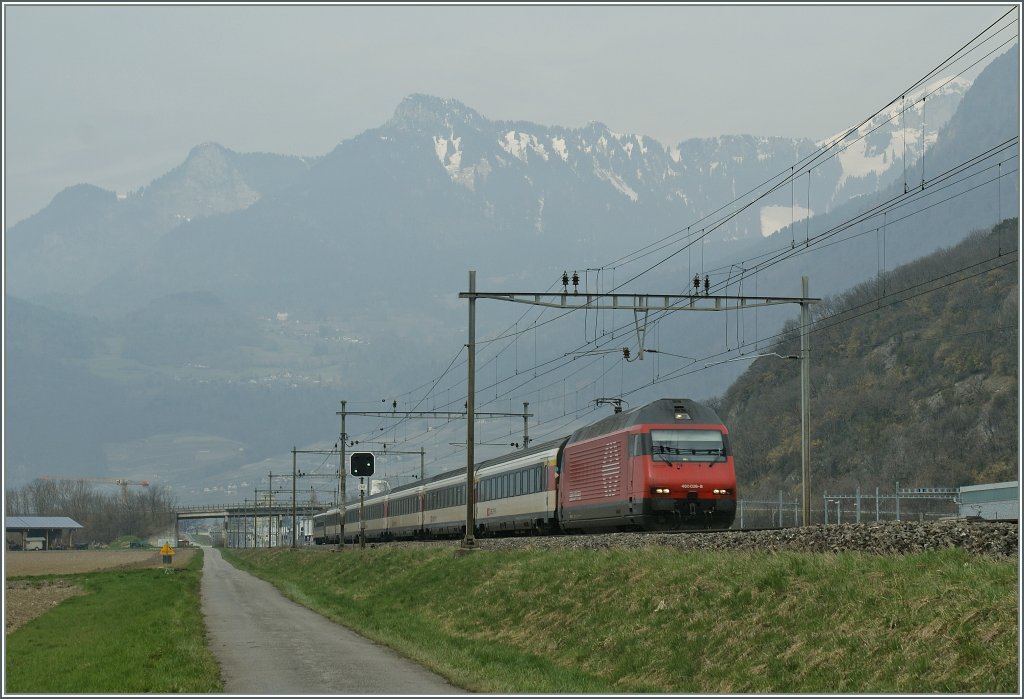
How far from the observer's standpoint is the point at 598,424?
50.6 meters

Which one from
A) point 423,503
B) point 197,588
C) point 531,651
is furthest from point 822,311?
point 531,651

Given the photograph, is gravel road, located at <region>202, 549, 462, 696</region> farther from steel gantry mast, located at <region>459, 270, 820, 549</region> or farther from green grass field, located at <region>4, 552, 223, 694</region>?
steel gantry mast, located at <region>459, 270, 820, 549</region>

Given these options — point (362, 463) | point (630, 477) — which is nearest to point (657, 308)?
point (630, 477)

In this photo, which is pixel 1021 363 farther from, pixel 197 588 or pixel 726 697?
pixel 197 588

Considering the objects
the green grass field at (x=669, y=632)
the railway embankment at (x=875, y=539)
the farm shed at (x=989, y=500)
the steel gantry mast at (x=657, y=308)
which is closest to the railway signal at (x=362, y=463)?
the steel gantry mast at (x=657, y=308)

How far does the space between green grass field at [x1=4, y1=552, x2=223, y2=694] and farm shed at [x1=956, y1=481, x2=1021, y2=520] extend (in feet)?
117

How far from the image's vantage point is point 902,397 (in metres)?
120

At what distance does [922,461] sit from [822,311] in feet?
244

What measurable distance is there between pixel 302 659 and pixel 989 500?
160 ft

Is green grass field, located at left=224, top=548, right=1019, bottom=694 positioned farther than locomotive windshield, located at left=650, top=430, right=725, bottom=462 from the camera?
No

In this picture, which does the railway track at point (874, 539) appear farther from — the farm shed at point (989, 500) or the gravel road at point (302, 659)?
the farm shed at point (989, 500)

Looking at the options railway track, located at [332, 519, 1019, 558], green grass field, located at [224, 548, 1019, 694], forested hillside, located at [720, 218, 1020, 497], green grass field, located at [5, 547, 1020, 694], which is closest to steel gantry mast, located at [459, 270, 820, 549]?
green grass field, located at [5, 547, 1020, 694]

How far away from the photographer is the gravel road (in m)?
21.2

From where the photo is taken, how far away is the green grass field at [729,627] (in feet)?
56.4
